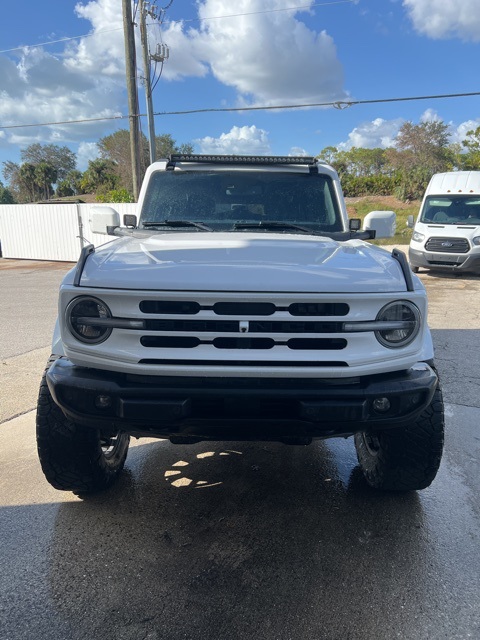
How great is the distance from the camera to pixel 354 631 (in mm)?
1983

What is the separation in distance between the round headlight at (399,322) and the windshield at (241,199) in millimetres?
1490

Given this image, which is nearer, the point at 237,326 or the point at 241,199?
the point at 237,326

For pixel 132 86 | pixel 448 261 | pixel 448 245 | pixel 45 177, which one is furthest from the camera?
pixel 45 177

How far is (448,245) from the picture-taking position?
37.8 feet

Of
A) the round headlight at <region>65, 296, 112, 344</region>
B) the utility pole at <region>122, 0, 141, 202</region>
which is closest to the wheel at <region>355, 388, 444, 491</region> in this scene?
the round headlight at <region>65, 296, 112, 344</region>

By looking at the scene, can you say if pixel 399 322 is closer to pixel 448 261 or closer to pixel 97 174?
pixel 448 261

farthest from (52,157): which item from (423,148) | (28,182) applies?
(423,148)

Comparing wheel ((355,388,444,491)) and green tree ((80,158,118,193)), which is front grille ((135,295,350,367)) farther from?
green tree ((80,158,118,193))

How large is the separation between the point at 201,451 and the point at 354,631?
5.71ft

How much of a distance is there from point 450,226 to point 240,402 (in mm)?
11137

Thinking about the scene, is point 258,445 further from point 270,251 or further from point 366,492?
point 270,251

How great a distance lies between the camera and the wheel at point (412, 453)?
2551mm

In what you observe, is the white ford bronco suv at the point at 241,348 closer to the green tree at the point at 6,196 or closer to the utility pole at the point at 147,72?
the utility pole at the point at 147,72

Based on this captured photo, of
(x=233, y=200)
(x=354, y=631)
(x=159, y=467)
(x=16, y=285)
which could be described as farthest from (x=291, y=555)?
(x=16, y=285)
